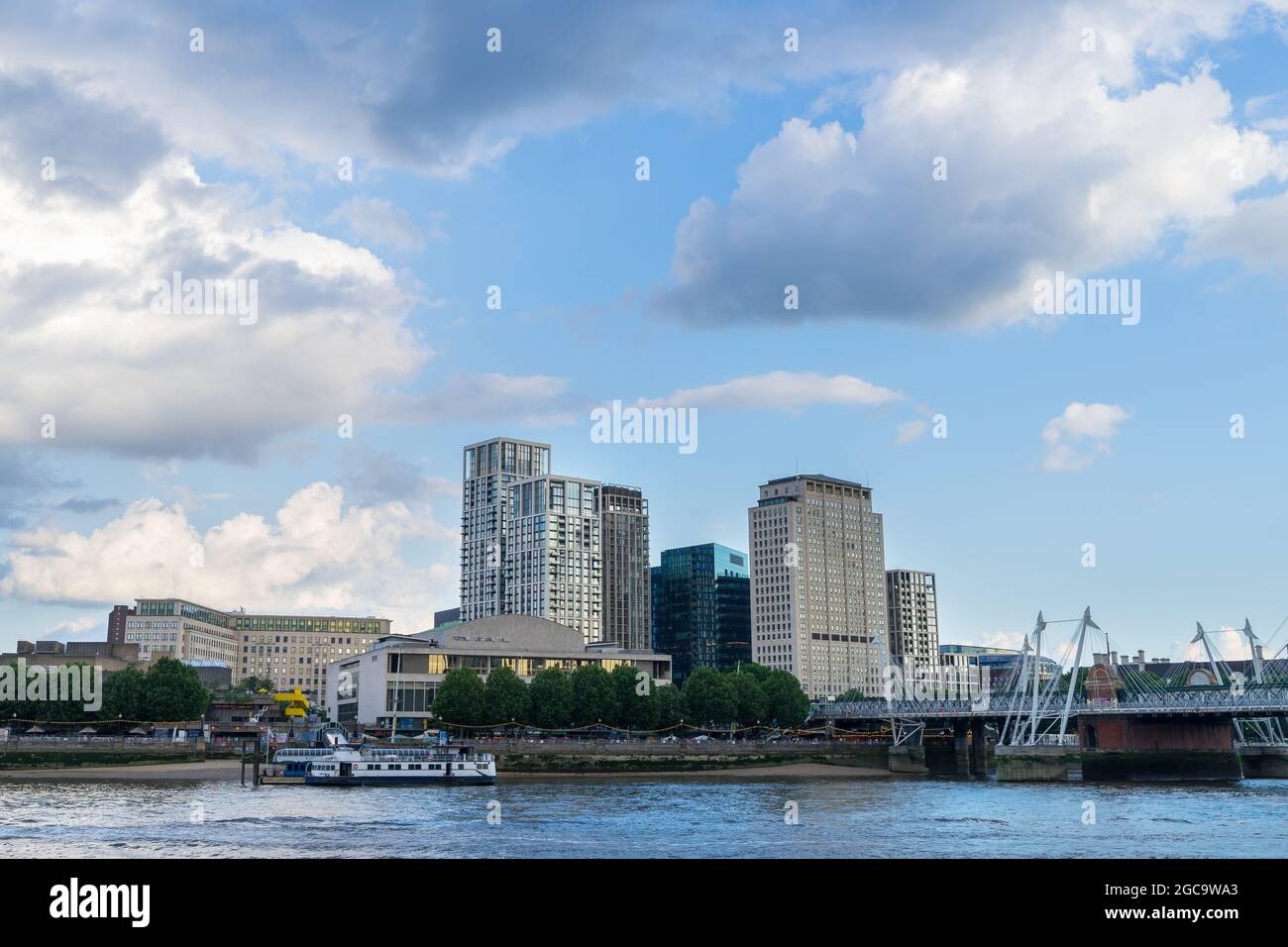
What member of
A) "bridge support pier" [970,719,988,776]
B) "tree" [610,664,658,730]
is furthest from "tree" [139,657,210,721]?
"bridge support pier" [970,719,988,776]

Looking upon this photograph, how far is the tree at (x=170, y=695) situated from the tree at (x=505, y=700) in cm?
3537

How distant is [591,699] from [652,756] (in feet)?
49.4

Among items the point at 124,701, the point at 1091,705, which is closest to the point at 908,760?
the point at 1091,705

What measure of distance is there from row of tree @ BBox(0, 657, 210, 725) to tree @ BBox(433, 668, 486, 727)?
29727 mm

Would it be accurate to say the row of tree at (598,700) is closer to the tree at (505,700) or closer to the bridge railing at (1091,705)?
the tree at (505,700)

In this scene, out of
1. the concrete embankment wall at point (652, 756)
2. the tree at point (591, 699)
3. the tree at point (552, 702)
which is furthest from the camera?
the tree at point (591, 699)

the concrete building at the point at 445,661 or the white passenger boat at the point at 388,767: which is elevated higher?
the concrete building at the point at 445,661

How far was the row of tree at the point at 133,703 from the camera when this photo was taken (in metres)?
141

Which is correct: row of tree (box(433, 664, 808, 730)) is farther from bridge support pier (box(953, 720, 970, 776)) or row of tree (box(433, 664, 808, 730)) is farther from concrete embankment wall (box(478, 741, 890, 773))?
bridge support pier (box(953, 720, 970, 776))

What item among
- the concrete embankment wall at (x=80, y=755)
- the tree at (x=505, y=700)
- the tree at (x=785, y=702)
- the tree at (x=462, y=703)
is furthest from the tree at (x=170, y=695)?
the tree at (x=785, y=702)
